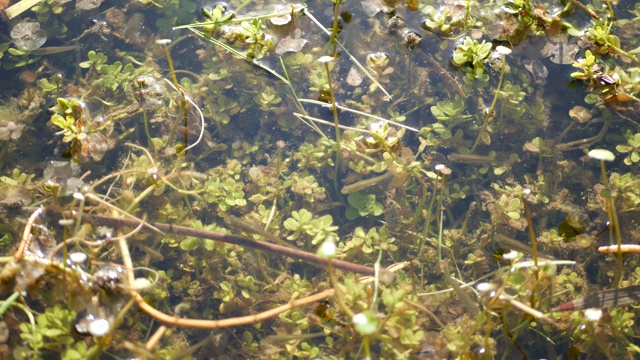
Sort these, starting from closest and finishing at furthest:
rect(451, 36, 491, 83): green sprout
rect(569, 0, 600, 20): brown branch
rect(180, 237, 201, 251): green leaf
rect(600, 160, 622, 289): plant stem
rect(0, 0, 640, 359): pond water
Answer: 1. rect(600, 160, 622, 289): plant stem
2. rect(0, 0, 640, 359): pond water
3. rect(180, 237, 201, 251): green leaf
4. rect(451, 36, 491, 83): green sprout
5. rect(569, 0, 600, 20): brown branch

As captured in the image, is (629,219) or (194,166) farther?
(194,166)

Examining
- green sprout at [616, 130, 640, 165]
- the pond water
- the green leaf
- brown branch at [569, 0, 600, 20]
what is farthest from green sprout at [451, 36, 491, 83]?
the green leaf

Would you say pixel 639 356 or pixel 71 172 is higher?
pixel 71 172

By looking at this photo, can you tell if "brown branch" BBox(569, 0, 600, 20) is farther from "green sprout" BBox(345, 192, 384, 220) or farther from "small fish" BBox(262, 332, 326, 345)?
"small fish" BBox(262, 332, 326, 345)

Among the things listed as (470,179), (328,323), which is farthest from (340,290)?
(470,179)

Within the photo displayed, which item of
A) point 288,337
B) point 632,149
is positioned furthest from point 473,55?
point 288,337

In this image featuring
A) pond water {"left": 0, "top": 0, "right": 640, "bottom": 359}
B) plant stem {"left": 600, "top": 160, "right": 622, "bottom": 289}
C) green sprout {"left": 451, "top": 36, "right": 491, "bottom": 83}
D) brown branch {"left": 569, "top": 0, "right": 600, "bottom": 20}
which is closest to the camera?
plant stem {"left": 600, "top": 160, "right": 622, "bottom": 289}

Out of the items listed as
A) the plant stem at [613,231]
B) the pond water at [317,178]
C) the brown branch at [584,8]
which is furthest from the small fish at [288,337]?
the brown branch at [584,8]

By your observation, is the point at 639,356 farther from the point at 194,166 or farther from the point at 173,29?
the point at 173,29

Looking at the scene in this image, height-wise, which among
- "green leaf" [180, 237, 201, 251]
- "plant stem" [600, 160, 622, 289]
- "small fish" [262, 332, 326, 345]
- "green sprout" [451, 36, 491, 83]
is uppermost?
"green sprout" [451, 36, 491, 83]

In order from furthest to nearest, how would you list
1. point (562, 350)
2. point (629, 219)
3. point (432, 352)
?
1. point (629, 219)
2. point (562, 350)
3. point (432, 352)
